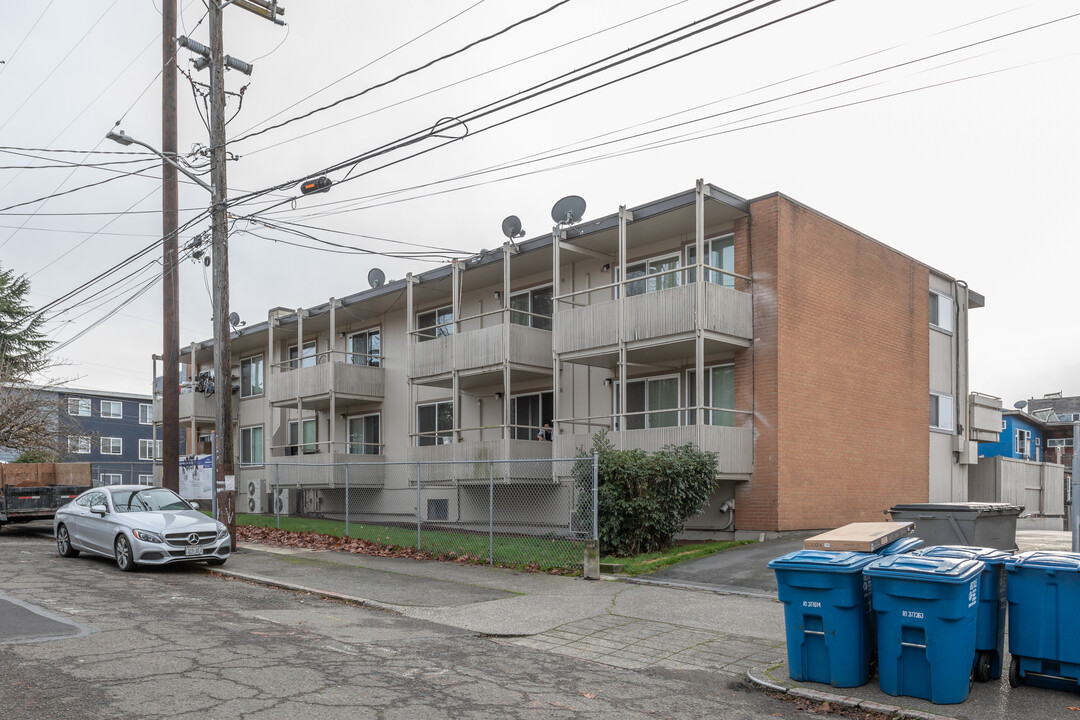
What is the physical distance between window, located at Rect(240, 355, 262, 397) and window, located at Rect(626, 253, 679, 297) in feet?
61.0

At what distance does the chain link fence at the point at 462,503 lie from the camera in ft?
49.1

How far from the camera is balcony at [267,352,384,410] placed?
25922mm

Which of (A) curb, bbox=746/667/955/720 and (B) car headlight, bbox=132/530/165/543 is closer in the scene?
(A) curb, bbox=746/667/955/720

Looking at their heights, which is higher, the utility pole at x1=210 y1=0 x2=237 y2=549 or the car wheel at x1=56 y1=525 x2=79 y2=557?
the utility pole at x1=210 y1=0 x2=237 y2=549

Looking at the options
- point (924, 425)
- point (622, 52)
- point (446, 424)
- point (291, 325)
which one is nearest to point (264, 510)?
point (291, 325)

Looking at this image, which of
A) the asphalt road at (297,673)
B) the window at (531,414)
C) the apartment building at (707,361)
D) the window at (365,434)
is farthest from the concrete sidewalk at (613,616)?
the window at (365,434)

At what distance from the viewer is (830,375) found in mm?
18688

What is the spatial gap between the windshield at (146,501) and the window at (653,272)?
394 inches

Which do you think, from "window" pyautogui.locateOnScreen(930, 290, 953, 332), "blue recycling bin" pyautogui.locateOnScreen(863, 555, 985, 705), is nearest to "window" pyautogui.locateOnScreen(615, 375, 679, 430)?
"window" pyautogui.locateOnScreen(930, 290, 953, 332)

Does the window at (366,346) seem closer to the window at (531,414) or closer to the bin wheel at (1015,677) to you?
the window at (531,414)

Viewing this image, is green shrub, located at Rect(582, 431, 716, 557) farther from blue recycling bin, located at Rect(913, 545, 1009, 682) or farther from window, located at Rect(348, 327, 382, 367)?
window, located at Rect(348, 327, 382, 367)

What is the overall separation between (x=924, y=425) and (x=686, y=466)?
392 inches

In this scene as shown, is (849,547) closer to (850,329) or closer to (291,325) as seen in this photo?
(850,329)

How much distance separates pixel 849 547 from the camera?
770 cm
